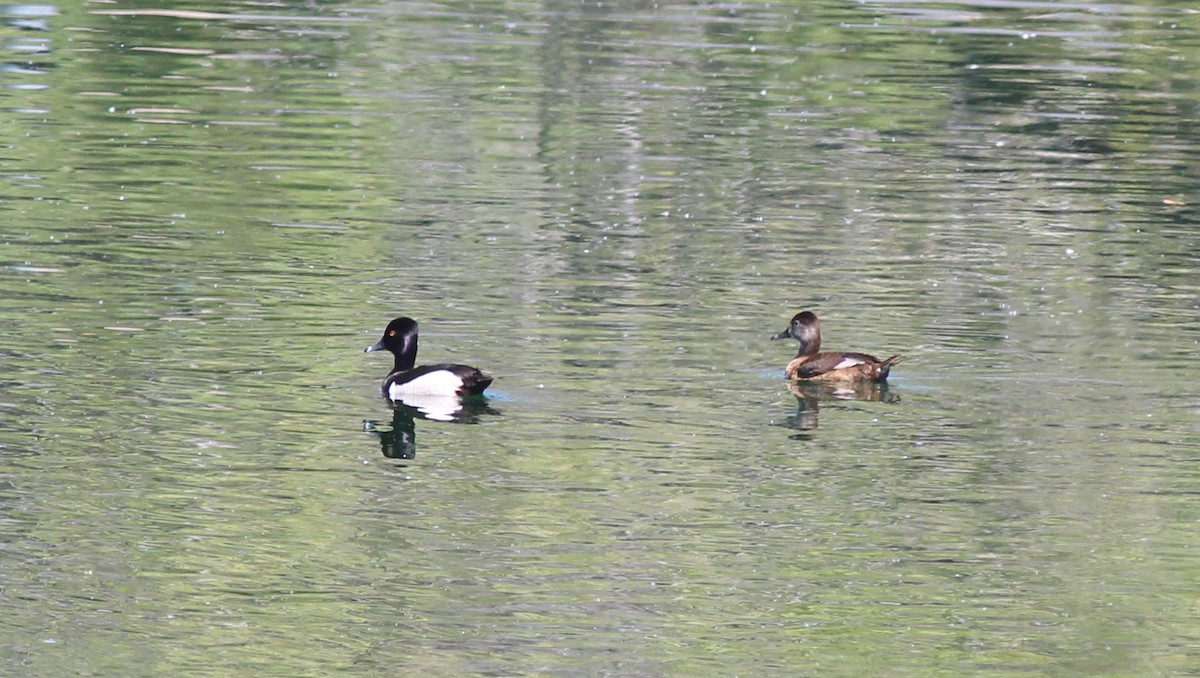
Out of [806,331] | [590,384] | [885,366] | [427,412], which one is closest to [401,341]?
[427,412]

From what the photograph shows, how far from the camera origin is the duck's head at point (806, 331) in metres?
15.1

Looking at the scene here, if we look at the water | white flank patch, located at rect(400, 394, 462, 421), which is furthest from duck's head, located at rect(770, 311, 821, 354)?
white flank patch, located at rect(400, 394, 462, 421)

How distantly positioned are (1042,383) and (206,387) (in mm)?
5258

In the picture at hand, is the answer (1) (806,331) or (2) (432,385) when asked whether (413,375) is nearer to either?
(2) (432,385)

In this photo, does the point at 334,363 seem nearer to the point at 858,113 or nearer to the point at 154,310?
the point at 154,310

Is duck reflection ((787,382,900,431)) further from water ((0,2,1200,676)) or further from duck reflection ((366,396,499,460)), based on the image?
duck reflection ((366,396,499,460))

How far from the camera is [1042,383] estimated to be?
14508mm

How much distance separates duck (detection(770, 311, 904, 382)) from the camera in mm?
14501

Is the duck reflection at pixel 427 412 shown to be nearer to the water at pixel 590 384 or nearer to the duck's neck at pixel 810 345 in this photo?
the water at pixel 590 384

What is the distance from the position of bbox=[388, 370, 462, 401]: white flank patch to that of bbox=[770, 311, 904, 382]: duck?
2.32 metres

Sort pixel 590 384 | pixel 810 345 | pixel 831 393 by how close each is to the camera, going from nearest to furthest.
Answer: pixel 590 384
pixel 831 393
pixel 810 345

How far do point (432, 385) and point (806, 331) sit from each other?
267 centimetres

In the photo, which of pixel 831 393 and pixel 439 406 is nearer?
pixel 439 406

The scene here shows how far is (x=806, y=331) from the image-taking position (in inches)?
597
